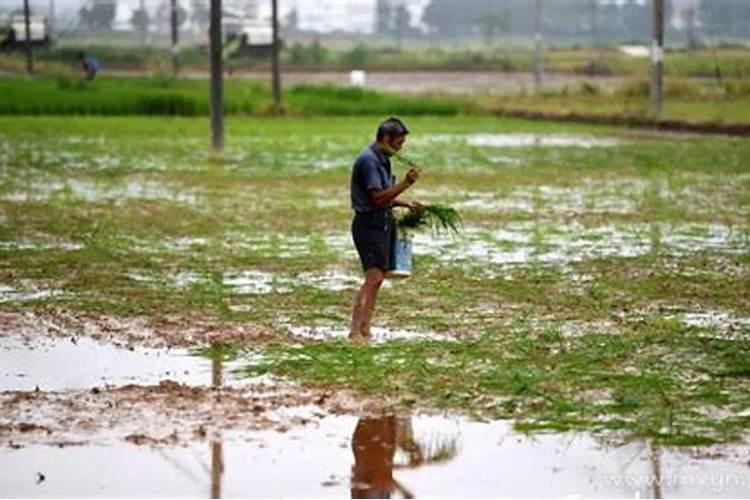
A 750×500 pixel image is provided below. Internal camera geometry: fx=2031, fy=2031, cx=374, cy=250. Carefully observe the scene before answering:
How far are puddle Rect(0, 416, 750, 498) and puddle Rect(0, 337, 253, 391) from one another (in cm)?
185

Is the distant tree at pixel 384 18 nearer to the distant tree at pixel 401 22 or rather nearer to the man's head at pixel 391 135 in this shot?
the distant tree at pixel 401 22

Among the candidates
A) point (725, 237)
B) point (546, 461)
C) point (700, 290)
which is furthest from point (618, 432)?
point (725, 237)

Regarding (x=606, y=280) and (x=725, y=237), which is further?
(x=725, y=237)

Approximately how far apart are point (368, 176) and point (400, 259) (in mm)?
755

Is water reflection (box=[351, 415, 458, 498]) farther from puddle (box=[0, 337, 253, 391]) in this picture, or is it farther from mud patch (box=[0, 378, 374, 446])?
puddle (box=[0, 337, 253, 391])

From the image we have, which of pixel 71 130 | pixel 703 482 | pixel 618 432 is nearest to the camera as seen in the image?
pixel 703 482

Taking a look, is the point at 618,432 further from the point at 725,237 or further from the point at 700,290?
the point at 725,237

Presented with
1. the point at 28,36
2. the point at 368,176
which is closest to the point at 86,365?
the point at 368,176

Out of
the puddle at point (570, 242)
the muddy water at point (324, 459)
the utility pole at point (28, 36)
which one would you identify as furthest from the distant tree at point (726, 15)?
the muddy water at point (324, 459)

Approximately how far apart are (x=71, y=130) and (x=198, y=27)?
48.3 m

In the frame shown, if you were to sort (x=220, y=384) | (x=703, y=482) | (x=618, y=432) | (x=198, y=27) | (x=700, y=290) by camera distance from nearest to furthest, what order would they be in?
(x=703, y=482), (x=618, y=432), (x=220, y=384), (x=700, y=290), (x=198, y=27)

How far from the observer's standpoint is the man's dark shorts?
14.4 metres

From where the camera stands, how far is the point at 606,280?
715 inches

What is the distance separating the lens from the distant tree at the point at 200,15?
89.6 metres
